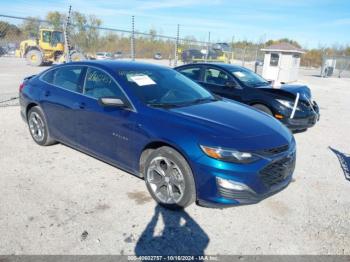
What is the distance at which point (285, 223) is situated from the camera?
3293 mm

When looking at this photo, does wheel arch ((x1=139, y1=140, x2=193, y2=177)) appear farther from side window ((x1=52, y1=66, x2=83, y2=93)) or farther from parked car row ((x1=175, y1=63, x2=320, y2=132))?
parked car row ((x1=175, y1=63, x2=320, y2=132))

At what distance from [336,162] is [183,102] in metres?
3.05

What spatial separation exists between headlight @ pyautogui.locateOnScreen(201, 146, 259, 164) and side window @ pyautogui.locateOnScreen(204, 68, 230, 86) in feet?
13.9

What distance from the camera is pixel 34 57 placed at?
2145cm

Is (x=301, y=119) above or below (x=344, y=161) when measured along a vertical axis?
above

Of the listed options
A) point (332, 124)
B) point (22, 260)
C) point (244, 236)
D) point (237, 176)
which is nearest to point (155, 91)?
point (237, 176)

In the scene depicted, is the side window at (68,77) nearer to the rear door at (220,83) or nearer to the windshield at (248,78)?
the rear door at (220,83)

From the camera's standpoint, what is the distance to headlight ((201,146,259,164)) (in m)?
3.02

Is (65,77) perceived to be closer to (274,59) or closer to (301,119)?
(301,119)

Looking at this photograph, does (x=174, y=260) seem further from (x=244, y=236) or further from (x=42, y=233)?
(x=42, y=233)

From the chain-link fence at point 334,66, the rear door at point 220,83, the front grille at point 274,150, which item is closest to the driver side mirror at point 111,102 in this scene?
the front grille at point 274,150

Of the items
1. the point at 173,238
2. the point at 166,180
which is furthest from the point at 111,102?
the point at 173,238

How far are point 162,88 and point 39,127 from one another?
7.87 feet

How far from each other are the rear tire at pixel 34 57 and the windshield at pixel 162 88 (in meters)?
19.3
